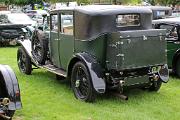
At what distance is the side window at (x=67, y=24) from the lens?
8.62 metres

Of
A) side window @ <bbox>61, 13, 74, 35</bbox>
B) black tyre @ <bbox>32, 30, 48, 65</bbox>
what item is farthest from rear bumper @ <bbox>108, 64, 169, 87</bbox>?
black tyre @ <bbox>32, 30, 48, 65</bbox>

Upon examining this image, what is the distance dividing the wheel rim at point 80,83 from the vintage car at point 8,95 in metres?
1.85

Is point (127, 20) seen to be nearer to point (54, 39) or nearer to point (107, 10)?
point (107, 10)

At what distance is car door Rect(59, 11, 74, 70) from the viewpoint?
859 centimetres

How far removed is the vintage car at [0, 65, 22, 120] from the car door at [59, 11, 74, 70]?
Answer: 2.33 m

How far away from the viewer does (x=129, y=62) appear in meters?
7.58

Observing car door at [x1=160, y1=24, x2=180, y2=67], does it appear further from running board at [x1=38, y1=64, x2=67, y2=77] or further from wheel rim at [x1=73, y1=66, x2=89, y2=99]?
wheel rim at [x1=73, y1=66, x2=89, y2=99]

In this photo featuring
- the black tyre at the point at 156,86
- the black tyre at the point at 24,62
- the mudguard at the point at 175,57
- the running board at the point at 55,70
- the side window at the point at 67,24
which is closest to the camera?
the black tyre at the point at 156,86

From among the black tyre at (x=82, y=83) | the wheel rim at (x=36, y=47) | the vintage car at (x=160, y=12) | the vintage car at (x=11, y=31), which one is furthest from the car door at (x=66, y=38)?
the vintage car at (x=11, y=31)

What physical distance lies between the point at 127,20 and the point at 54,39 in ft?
6.54

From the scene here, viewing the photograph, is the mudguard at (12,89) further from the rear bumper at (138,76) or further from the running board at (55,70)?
the running board at (55,70)

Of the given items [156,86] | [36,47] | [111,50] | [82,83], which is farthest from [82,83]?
[36,47]

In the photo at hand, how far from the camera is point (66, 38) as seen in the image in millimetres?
8812

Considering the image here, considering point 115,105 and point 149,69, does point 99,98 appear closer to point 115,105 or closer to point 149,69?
point 115,105
